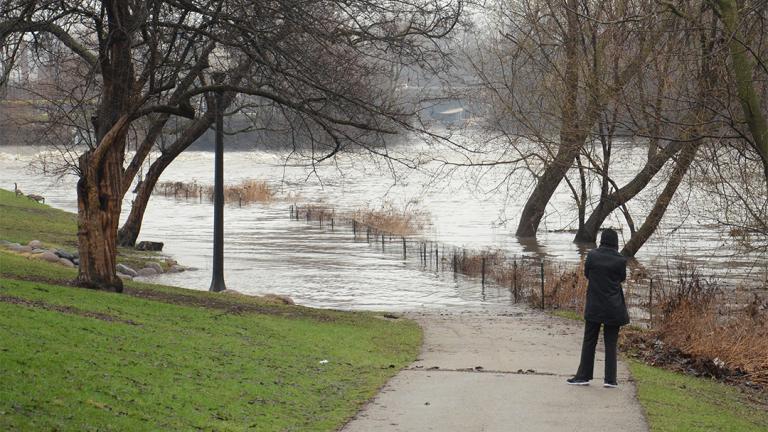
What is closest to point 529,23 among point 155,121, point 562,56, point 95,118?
point 562,56

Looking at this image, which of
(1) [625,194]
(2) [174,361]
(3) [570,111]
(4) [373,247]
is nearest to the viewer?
(2) [174,361]

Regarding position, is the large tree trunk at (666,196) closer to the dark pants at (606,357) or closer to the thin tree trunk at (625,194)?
the thin tree trunk at (625,194)

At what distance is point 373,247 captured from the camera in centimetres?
3916

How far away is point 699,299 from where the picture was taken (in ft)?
60.7

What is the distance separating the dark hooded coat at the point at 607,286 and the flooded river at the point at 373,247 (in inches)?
193

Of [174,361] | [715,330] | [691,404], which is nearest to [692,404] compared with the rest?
[691,404]

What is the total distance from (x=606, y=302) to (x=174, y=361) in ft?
15.8

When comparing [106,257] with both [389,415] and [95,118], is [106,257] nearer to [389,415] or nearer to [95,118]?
[95,118]

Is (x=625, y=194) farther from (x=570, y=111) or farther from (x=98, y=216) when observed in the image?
(x=98, y=216)

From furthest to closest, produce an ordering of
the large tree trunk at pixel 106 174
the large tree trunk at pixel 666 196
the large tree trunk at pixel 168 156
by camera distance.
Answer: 1. the large tree trunk at pixel 168 156
2. the large tree trunk at pixel 666 196
3. the large tree trunk at pixel 106 174

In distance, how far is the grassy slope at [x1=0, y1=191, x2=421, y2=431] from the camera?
834cm

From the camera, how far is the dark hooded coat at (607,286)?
11633mm

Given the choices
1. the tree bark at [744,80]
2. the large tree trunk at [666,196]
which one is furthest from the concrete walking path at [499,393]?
the large tree trunk at [666,196]

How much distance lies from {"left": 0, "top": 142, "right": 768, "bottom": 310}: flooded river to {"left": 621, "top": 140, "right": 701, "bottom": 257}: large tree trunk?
1.70 ft
